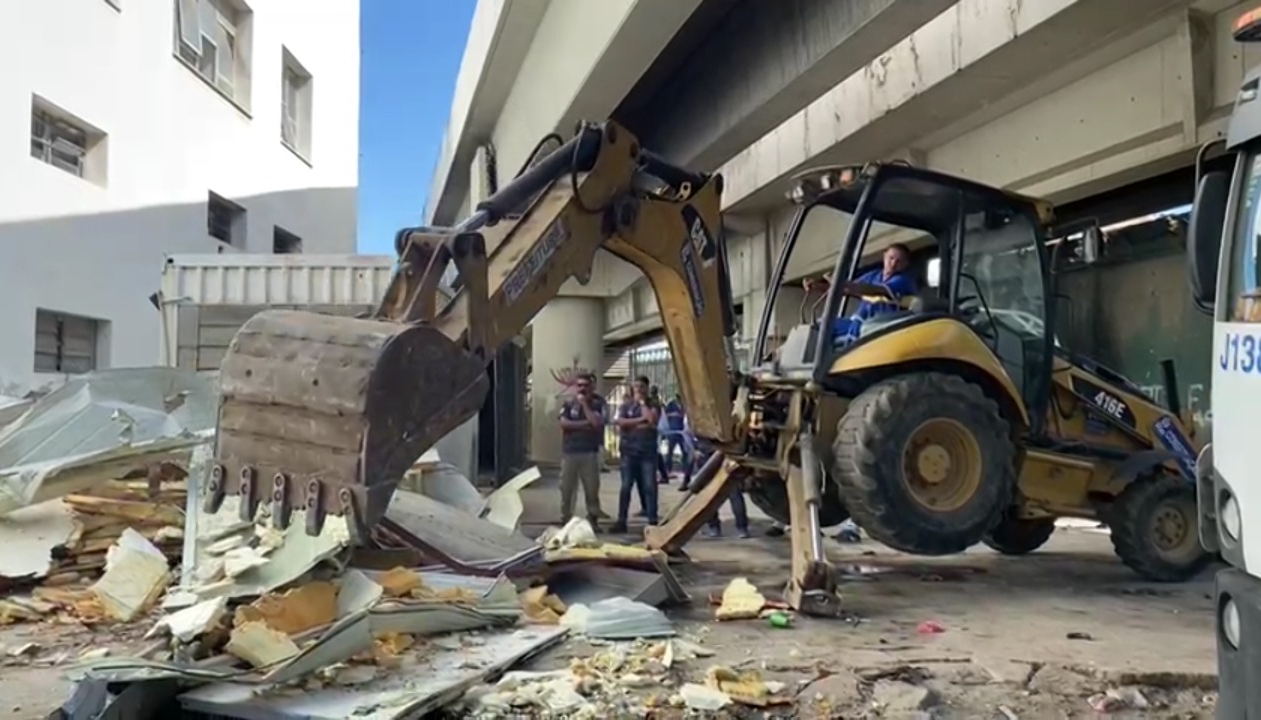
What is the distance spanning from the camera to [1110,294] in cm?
1112

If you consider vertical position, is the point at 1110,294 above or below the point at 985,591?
above

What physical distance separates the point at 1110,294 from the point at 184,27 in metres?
13.9

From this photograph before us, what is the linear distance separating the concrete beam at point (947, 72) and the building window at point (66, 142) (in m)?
8.81

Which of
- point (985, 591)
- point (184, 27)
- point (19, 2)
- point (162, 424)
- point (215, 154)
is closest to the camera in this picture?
point (985, 591)

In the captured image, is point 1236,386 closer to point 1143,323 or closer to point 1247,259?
point 1247,259

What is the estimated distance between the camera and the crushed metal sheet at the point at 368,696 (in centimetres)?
406

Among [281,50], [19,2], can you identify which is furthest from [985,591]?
[281,50]

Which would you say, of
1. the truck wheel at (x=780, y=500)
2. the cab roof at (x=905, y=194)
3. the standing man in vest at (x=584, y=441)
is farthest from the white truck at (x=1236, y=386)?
the standing man in vest at (x=584, y=441)

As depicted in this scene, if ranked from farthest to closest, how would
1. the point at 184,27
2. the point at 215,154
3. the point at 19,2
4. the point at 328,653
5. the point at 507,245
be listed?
the point at 215,154, the point at 184,27, the point at 19,2, the point at 507,245, the point at 328,653

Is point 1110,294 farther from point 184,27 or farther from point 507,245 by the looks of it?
point 184,27

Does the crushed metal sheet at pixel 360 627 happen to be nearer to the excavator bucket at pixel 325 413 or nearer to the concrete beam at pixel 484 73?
the excavator bucket at pixel 325 413

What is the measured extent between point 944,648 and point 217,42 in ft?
55.4

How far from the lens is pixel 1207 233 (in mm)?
3564

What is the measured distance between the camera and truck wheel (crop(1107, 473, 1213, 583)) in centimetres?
766
